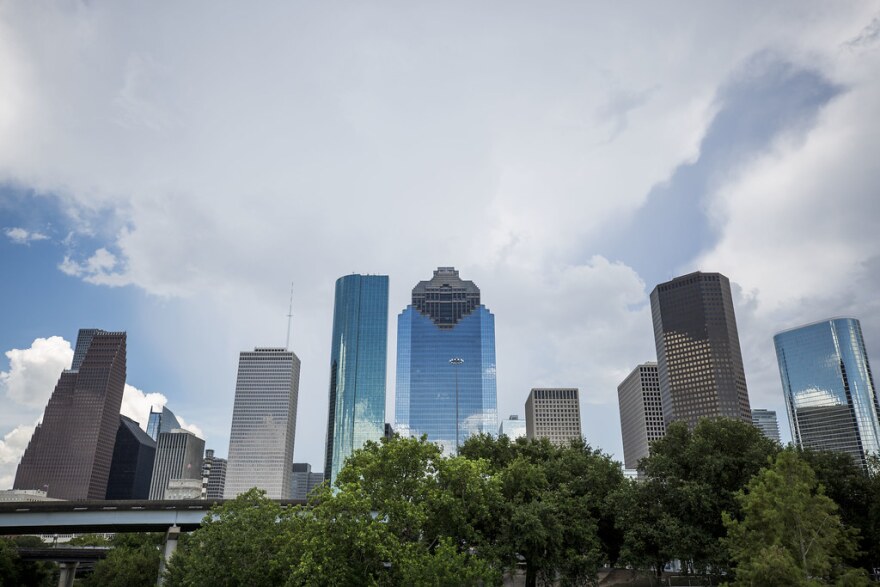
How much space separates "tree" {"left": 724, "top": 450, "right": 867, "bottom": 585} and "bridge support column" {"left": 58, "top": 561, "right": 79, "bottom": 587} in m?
99.7

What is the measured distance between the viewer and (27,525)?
57.0 m

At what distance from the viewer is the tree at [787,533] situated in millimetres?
26000

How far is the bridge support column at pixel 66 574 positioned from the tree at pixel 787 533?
9967 centimetres

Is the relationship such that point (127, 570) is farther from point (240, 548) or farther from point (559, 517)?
point (559, 517)

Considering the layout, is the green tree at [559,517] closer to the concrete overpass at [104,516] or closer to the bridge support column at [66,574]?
the concrete overpass at [104,516]

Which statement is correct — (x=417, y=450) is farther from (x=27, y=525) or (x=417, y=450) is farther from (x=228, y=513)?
(x=27, y=525)

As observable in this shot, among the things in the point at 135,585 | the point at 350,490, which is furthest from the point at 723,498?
the point at 135,585

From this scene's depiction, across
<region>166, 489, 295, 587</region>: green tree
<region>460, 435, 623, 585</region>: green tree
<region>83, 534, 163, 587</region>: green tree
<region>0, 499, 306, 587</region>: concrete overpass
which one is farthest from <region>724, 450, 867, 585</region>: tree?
<region>83, 534, 163, 587</region>: green tree

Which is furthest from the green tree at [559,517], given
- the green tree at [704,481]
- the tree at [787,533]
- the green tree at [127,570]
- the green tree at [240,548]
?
the green tree at [127,570]

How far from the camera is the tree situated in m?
26.0

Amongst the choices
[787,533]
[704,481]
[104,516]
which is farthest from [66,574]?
[787,533]

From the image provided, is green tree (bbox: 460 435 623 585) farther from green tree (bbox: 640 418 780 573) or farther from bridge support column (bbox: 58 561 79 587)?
bridge support column (bbox: 58 561 79 587)

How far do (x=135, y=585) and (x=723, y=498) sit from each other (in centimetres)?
6974

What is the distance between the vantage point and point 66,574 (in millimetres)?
91062
